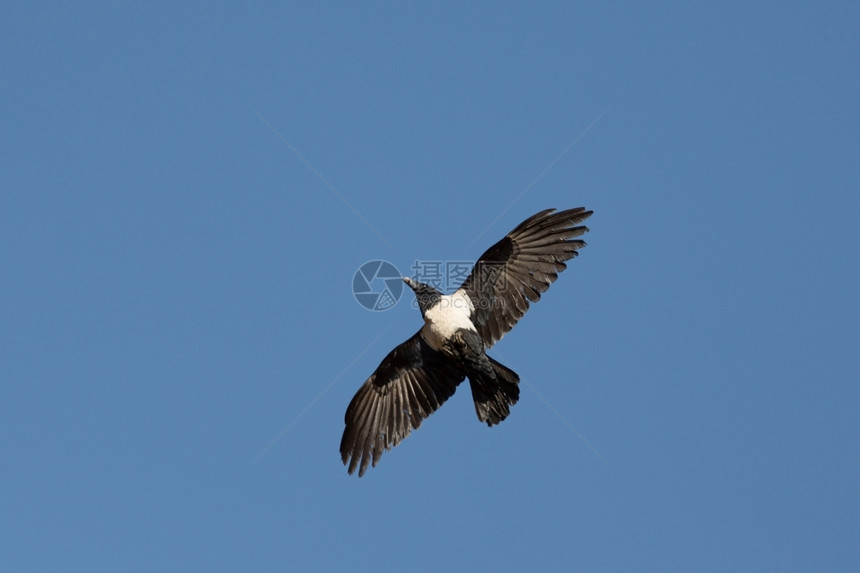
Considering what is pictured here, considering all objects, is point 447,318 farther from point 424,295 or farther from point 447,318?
point 424,295

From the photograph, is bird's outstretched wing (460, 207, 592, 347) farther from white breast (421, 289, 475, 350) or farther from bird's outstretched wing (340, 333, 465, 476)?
bird's outstretched wing (340, 333, 465, 476)

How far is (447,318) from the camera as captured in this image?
13.6m

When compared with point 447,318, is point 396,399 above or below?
below

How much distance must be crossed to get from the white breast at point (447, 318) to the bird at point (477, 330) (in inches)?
0.5

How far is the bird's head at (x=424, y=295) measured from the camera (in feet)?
45.5

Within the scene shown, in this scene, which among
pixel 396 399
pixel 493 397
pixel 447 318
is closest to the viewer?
pixel 447 318

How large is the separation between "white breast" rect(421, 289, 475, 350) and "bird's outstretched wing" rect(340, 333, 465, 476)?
0.49 metres

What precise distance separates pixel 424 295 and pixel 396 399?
1.62 m

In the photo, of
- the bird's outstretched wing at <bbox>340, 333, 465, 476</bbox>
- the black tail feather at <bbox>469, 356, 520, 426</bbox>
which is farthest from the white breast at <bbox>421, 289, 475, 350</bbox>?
the black tail feather at <bbox>469, 356, 520, 426</bbox>

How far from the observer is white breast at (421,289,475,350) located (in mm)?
13586

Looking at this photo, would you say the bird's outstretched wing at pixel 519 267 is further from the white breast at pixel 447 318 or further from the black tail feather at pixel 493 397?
the black tail feather at pixel 493 397

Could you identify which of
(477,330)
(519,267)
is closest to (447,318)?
(477,330)

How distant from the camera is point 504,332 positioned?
1382 cm

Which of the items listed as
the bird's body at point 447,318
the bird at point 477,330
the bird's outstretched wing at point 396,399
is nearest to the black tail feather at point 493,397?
the bird at point 477,330
